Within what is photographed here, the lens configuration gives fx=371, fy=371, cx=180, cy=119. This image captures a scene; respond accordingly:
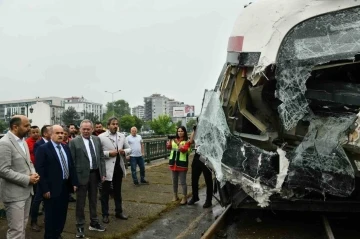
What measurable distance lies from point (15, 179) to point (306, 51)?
326 centimetres

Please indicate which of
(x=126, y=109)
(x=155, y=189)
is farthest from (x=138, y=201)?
(x=126, y=109)

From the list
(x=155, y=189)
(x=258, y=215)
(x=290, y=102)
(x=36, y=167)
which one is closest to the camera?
(x=290, y=102)

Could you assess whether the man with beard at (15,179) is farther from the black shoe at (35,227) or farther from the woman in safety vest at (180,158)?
the woman in safety vest at (180,158)

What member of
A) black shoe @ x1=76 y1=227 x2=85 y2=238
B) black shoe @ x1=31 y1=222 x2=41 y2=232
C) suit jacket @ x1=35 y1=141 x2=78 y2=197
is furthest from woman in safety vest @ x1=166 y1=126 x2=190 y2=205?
suit jacket @ x1=35 y1=141 x2=78 y2=197

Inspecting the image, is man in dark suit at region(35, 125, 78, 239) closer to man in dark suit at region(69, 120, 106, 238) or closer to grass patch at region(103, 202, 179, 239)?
man in dark suit at region(69, 120, 106, 238)

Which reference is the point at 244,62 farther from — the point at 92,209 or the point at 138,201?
the point at 138,201

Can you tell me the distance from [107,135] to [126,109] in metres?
127

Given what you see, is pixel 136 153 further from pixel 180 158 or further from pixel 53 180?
pixel 53 180

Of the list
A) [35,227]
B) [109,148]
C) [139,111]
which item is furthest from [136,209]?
[139,111]

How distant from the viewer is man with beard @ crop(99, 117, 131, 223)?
18.1ft

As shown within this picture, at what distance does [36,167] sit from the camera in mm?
4297

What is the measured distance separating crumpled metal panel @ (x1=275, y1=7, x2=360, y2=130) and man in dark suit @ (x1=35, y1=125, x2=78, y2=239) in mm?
2617

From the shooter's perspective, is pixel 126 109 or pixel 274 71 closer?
pixel 274 71

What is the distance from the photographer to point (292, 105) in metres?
4.01
